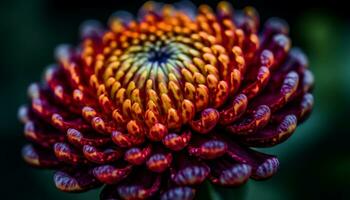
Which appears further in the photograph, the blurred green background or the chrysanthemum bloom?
the blurred green background

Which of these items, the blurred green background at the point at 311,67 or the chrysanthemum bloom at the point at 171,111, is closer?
the chrysanthemum bloom at the point at 171,111

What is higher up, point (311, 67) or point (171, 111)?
point (171, 111)

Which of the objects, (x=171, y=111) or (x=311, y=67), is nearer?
(x=171, y=111)

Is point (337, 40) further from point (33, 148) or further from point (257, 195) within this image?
point (33, 148)

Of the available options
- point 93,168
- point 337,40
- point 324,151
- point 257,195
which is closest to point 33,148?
point 93,168
